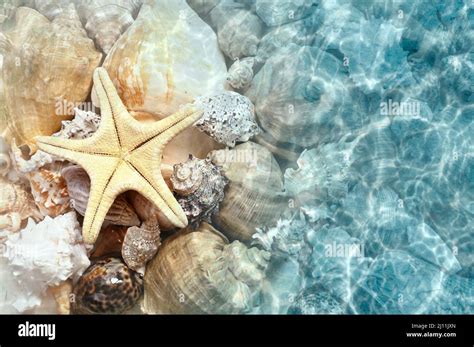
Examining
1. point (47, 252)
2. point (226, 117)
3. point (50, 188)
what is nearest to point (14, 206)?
point (50, 188)

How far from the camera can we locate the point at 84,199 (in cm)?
457

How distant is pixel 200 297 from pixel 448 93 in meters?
3.27

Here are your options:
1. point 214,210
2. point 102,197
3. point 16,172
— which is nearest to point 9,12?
point 16,172

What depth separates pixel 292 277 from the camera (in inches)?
194

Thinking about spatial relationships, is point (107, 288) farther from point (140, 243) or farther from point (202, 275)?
point (202, 275)

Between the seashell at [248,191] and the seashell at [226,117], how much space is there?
0.46ft

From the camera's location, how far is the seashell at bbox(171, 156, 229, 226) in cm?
454

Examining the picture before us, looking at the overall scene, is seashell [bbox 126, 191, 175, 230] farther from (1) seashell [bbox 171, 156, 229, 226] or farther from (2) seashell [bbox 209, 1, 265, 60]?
(2) seashell [bbox 209, 1, 265, 60]

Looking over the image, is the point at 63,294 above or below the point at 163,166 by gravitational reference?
below

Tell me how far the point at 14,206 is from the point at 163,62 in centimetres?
202

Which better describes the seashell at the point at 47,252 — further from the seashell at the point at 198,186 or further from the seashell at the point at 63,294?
the seashell at the point at 198,186

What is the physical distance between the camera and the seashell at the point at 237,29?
514 centimetres

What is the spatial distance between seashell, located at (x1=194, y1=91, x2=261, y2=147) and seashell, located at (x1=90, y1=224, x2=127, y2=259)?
132cm

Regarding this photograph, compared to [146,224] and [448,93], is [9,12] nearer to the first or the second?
[146,224]
